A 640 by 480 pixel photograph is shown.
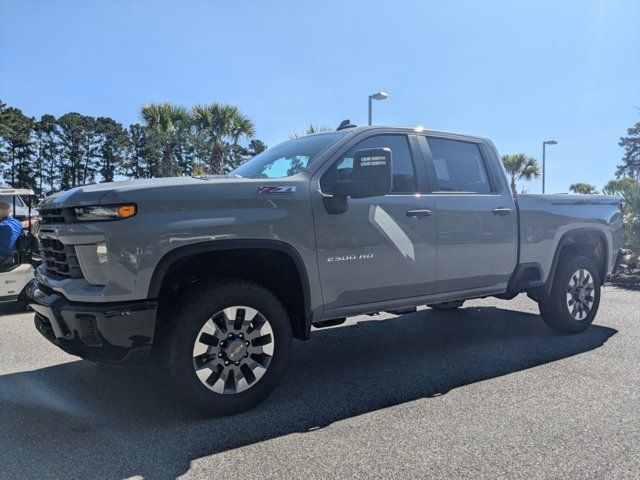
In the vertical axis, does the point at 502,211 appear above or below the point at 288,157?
below

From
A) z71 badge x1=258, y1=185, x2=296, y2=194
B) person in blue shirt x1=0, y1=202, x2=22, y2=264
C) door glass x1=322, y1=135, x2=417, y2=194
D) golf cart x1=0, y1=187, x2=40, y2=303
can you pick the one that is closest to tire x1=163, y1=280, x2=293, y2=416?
z71 badge x1=258, y1=185, x2=296, y2=194

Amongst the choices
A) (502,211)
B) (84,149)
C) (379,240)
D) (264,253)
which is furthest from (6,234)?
(84,149)

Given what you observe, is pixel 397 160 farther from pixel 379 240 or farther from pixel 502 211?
pixel 502 211

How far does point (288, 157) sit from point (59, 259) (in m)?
1.92

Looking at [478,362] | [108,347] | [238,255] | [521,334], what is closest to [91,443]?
[108,347]

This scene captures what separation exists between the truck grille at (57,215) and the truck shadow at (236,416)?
1.17m

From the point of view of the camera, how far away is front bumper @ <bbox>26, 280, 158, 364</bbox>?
9.52 feet

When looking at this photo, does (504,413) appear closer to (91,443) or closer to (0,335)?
(91,443)

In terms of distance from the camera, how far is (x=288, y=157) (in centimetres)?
421

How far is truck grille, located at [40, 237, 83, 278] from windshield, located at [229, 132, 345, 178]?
1.61m

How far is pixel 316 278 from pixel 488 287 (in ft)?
6.60

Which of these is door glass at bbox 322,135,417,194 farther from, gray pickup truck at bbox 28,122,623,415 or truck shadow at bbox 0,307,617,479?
truck shadow at bbox 0,307,617,479

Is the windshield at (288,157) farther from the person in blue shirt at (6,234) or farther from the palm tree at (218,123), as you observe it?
the palm tree at (218,123)

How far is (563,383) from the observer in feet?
12.9
